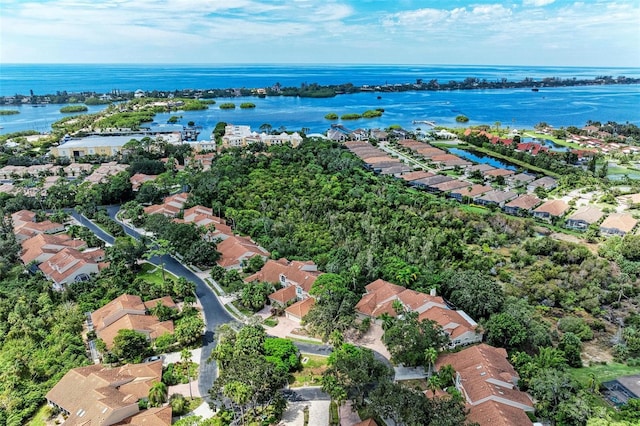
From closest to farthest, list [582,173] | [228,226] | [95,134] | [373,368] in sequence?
[373,368], [228,226], [582,173], [95,134]

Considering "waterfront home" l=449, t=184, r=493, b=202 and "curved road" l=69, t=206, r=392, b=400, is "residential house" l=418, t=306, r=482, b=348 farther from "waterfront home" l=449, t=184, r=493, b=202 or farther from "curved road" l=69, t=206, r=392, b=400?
"waterfront home" l=449, t=184, r=493, b=202

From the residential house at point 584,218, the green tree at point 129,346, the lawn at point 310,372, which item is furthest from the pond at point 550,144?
A: the green tree at point 129,346

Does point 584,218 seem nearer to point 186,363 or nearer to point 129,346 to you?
point 186,363

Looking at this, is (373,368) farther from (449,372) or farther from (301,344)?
(301,344)

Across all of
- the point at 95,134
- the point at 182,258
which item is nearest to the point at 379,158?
the point at 182,258

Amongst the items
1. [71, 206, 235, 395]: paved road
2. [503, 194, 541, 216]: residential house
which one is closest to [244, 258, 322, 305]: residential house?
[71, 206, 235, 395]: paved road

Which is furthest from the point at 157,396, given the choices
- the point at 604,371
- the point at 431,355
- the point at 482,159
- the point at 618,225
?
the point at 482,159

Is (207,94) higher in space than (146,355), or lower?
higher
